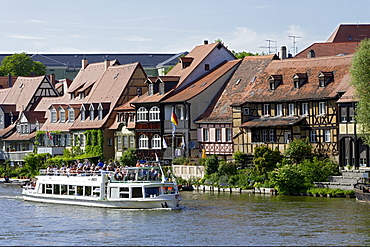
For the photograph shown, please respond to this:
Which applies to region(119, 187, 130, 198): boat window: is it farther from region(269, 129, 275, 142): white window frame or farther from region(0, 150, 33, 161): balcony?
region(0, 150, 33, 161): balcony

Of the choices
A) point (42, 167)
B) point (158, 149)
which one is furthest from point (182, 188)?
point (42, 167)

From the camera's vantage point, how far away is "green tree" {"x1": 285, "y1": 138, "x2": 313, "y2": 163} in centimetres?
6781

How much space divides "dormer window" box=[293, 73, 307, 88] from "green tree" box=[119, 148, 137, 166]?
18.3 metres

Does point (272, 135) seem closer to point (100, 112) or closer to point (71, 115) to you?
point (100, 112)

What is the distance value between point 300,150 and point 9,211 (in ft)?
75.0

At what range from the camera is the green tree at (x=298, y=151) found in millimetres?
67812

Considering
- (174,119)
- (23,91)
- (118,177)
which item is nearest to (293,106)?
(174,119)

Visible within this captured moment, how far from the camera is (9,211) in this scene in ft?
190

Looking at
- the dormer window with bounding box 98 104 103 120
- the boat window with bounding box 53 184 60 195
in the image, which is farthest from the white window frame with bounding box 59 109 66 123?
the boat window with bounding box 53 184 60 195

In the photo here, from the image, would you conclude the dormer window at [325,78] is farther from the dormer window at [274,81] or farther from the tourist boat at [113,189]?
the tourist boat at [113,189]

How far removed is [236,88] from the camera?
79.4 m

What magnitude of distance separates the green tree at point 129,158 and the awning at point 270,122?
1342cm

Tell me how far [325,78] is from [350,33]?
48.3 m

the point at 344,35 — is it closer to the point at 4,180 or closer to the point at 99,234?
the point at 4,180
